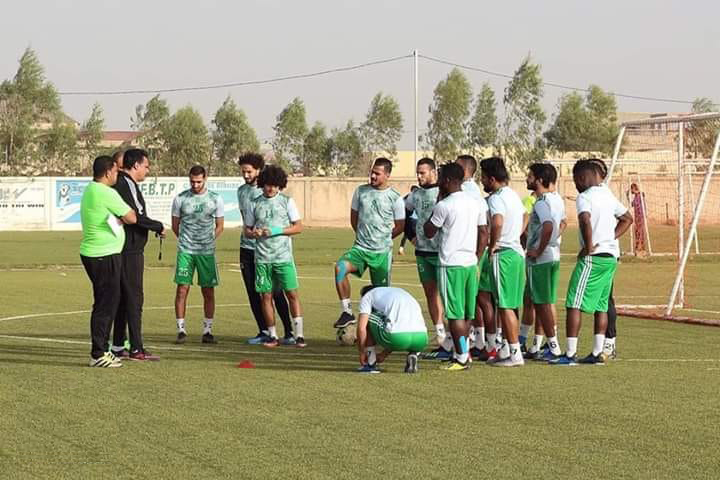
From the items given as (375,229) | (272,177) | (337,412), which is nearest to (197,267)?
(272,177)

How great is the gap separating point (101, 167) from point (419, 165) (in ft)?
11.1

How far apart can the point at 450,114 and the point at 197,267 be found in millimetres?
63484

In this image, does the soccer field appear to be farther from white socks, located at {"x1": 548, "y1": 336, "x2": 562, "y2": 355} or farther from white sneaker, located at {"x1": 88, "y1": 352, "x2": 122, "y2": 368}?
white socks, located at {"x1": 548, "y1": 336, "x2": 562, "y2": 355}

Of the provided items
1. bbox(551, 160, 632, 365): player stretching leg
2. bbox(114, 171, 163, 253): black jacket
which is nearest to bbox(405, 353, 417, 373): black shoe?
bbox(551, 160, 632, 365): player stretching leg

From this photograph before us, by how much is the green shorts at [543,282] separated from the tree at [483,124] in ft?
212

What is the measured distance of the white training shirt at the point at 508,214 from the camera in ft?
42.2

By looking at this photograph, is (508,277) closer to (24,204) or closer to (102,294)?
(102,294)

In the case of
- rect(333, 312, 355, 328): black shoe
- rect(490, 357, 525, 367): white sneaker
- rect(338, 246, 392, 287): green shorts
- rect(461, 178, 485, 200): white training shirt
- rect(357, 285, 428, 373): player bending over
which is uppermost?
rect(461, 178, 485, 200): white training shirt

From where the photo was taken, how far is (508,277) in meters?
12.9

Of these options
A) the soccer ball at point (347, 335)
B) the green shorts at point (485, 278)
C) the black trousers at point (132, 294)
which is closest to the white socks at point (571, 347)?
the green shorts at point (485, 278)

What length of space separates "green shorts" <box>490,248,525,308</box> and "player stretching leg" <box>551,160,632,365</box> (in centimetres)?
53

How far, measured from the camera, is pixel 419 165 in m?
14.1

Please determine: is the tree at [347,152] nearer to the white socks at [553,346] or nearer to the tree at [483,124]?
the tree at [483,124]

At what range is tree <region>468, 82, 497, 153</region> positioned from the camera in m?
77.7
